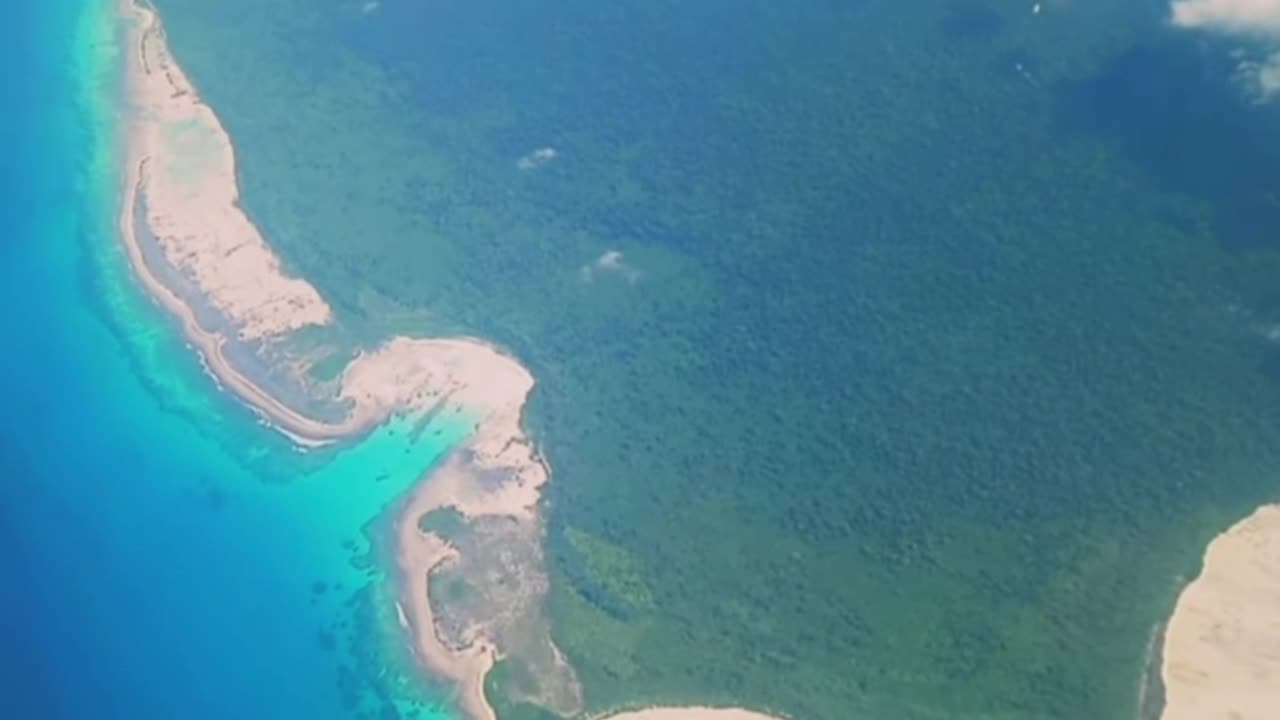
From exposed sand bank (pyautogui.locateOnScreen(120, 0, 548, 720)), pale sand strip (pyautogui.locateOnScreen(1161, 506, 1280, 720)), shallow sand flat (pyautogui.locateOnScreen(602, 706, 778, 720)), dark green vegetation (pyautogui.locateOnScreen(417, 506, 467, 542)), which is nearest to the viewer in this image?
pale sand strip (pyautogui.locateOnScreen(1161, 506, 1280, 720))

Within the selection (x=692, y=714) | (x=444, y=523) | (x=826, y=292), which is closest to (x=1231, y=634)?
(x=692, y=714)

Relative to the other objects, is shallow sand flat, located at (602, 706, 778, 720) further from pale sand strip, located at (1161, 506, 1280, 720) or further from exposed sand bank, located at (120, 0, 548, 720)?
pale sand strip, located at (1161, 506, 1280, 720)

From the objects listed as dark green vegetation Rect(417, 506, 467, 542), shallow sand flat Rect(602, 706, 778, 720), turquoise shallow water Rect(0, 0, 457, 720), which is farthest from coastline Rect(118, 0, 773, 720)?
turquoise shallow water Rect(0, 0, 457, 720)

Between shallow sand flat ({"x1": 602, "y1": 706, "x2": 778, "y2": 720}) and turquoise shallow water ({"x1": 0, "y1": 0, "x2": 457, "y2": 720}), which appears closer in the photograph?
shallow sand flat ({"x1": 602, "y1": 706, "x2": 778, "y2": 720})

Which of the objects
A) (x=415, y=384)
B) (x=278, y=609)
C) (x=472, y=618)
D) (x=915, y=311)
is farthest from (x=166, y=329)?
(x=915, y=311)

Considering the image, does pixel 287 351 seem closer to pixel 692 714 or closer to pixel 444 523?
pixel 444 523

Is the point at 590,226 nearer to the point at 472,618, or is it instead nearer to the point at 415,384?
the point at 415,384
